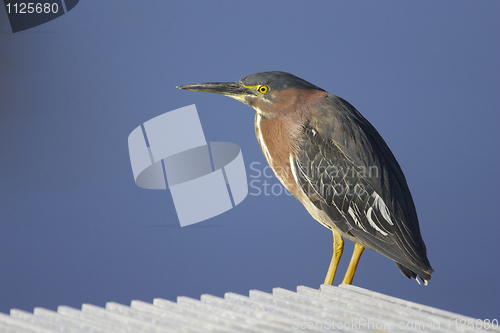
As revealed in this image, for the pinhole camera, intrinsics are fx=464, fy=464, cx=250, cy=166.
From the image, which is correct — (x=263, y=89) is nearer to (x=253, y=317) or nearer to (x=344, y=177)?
(x=344, y=177)

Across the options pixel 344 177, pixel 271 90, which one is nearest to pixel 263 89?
pixel 271 90

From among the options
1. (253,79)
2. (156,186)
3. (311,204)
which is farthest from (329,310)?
(156,186)

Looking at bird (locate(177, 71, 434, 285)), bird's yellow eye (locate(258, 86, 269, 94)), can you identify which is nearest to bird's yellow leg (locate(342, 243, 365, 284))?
bird (locate(177, 71, 434, 285))

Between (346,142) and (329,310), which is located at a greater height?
(346,142)

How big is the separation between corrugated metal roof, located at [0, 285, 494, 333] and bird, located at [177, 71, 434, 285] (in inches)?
17.7

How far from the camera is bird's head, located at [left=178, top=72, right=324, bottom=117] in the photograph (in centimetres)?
143

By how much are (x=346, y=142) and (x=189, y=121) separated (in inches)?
44.1

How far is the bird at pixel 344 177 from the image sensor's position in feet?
4.42

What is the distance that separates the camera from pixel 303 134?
1379 millimetres

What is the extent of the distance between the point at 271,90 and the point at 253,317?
848 millimetres

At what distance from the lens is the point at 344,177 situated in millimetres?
1360

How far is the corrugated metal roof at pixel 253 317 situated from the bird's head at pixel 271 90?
0.69 meters

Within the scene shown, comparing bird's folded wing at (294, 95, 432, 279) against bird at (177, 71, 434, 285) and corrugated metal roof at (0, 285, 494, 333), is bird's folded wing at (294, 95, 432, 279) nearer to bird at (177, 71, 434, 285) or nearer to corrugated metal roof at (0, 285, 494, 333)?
bird at (177, 71, 434, 285)

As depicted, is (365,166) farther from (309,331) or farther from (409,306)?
(309,331)
